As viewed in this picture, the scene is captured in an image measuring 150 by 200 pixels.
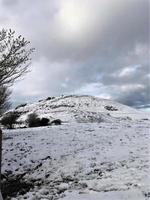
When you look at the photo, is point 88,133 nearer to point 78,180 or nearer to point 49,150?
point 49,150

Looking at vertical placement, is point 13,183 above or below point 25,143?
below

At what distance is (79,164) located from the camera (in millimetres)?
14438

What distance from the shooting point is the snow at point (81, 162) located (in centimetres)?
1138

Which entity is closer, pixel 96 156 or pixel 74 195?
pixel 74 195

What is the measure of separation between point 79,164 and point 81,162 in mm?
235

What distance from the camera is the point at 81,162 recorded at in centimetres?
1466

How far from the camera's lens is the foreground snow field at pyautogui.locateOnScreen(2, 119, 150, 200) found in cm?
1139

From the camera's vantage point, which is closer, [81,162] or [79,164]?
[79,164]

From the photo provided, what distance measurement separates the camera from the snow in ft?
37.3

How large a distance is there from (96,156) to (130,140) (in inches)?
126

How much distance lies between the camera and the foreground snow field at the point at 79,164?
1139 cm

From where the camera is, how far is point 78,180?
12602 mm

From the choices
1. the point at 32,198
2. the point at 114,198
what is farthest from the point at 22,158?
the point at 114,198

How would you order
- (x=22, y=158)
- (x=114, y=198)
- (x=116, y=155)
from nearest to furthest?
1. (x=114, y=198)
2. (x=116, y=155)
3. (x=22, y=158)
